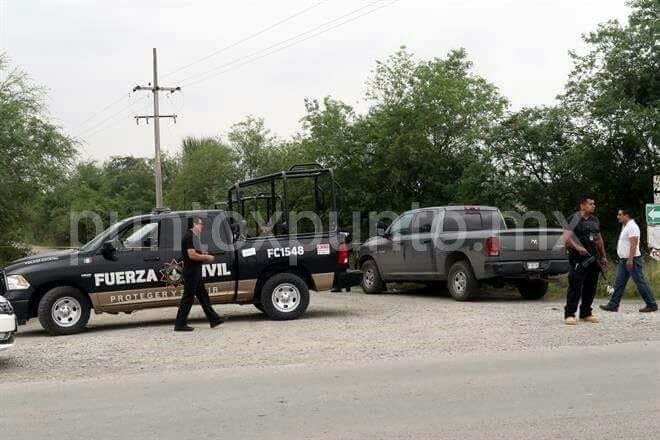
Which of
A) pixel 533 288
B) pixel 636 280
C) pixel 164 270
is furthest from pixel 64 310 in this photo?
pixel 533 288

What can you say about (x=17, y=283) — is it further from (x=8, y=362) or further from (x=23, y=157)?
(x=23, y=157)

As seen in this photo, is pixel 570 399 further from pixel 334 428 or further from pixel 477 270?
pixel 477 270

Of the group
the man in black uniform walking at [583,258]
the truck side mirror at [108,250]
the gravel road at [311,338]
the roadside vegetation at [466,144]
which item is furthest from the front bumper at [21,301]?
the roadside vegetation at [466,144]

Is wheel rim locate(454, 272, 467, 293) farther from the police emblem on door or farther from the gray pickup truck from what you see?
the police emblem on door

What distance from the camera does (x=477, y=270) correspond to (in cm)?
1484

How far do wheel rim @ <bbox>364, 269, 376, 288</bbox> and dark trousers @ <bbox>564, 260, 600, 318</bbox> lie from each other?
727 cm

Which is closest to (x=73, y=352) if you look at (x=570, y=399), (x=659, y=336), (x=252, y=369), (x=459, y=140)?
(x=252, y=369)

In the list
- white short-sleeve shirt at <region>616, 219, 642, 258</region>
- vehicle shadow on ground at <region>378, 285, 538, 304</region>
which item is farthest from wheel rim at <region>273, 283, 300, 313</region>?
white short-sleeve shirt at <region>616, 219, 642, 258</region>

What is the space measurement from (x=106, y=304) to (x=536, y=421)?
7.91 metres

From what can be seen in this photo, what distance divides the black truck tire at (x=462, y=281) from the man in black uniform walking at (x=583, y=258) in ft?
12.0

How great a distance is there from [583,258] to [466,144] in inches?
733

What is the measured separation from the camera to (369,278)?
18422mm

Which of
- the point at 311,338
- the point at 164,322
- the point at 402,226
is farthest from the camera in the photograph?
the point at 402,226

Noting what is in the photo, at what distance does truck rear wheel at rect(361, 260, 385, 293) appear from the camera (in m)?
18.1
